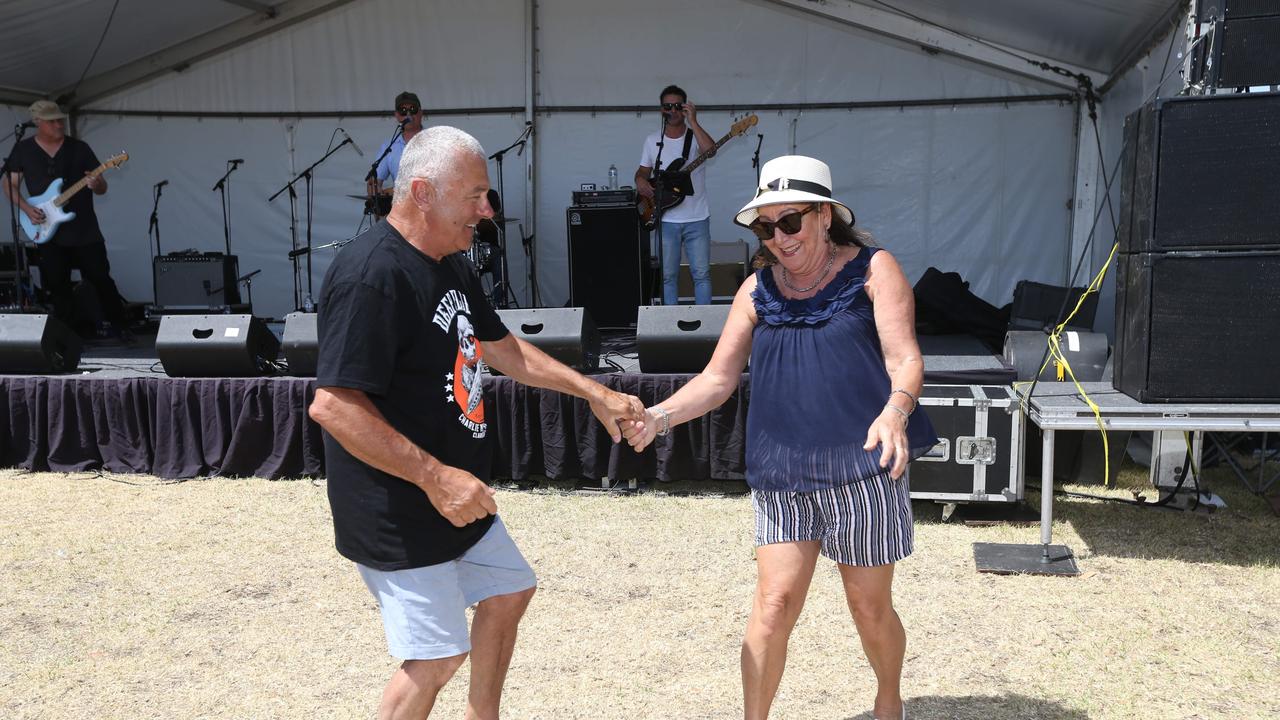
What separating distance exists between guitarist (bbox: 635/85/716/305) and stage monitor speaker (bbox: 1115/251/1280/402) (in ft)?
12.7

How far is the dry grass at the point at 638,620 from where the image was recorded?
10.7ft

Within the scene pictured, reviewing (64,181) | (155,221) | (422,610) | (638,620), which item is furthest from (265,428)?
(155,221)

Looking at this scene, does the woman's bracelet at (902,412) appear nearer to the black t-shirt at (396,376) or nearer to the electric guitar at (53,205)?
the black t-shirt at (396,376)

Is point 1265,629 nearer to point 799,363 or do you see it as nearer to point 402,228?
point 799,363

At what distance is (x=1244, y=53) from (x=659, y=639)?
11.3 feet

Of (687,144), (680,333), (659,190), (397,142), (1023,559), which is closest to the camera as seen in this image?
(1023,559)

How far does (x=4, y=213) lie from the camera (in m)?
10.9

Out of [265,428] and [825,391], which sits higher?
[825,391]

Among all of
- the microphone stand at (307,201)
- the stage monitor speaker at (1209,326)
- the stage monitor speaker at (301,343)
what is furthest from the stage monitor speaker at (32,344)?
the stage monitor speaker at (1209,326)

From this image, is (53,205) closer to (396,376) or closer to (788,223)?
(396,376)

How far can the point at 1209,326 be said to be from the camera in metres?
4.19

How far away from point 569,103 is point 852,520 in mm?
8408

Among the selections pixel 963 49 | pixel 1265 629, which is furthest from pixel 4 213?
pixel 1265 629

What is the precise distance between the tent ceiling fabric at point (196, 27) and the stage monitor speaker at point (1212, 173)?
2.27m
